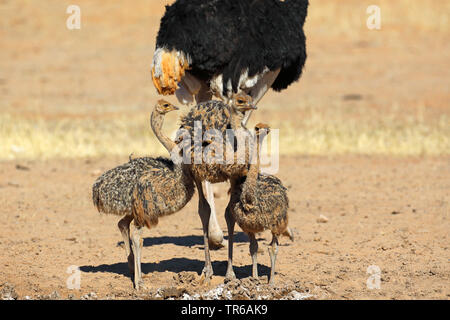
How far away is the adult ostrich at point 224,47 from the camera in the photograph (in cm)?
770

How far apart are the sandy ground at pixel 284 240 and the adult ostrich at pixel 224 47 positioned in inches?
39.0

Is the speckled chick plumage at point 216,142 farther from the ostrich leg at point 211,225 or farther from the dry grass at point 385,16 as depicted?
the dry grass at point 385,16

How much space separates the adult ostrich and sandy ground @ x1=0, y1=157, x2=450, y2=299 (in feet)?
3.25

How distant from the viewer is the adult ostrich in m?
7.70

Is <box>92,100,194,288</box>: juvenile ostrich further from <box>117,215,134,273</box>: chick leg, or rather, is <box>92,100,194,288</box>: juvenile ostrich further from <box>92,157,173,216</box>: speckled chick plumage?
<box>117,215,134,273</box>: chick leg

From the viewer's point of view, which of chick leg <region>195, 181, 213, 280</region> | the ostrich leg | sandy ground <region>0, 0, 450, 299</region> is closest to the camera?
sandy ground <region>0, 0, 450, 299</region>

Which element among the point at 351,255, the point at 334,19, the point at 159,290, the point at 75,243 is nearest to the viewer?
the point at 159,290

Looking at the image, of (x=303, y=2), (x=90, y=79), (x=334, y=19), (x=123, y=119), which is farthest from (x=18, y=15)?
(x=303, y=2)

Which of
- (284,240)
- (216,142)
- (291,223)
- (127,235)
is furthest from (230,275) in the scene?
(291,223)

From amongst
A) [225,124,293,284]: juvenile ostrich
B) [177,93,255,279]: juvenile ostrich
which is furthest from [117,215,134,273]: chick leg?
[225,124,293,284]: juvenile ostrich

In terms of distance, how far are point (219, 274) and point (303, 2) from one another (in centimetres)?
306

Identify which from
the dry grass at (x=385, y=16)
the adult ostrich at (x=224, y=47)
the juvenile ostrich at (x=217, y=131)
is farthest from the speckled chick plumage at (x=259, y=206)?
the dry grass at (x=385, y=16)

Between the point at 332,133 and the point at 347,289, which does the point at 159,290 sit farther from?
the point at 332,133

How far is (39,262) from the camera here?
7422mm
